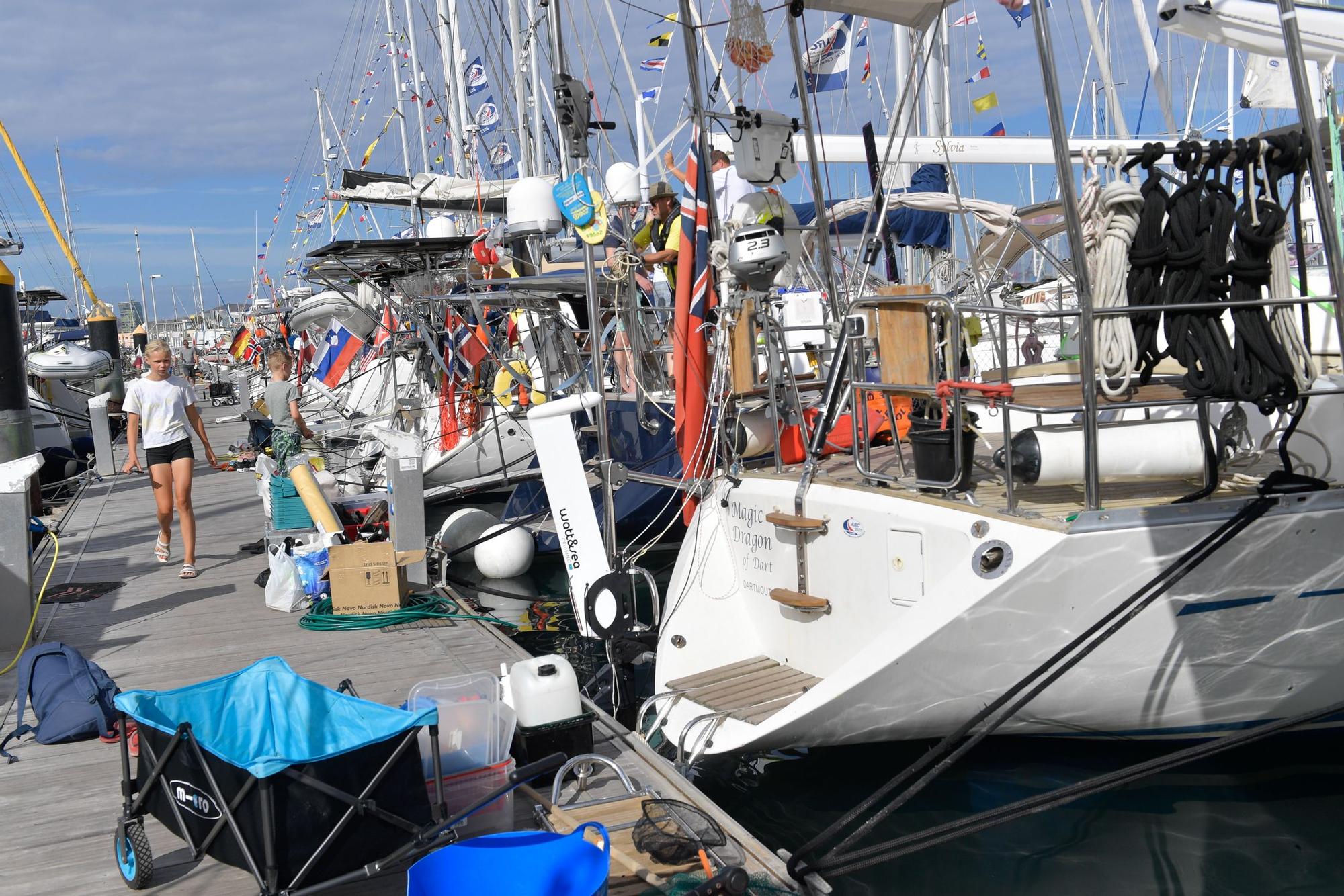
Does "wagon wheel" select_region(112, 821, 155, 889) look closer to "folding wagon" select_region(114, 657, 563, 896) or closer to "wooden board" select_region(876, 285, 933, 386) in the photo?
"folding wagon" select_region(114, 657, 563, 896)

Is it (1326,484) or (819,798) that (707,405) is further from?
(1326,484)

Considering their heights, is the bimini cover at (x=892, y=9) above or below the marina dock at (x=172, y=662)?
above

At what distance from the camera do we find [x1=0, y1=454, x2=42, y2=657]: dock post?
601 centimetres

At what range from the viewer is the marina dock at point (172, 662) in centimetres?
364

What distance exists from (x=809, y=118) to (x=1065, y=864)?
3972 millimetres

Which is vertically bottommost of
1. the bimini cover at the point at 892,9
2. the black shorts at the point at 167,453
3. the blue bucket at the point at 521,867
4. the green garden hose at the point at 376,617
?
the green garden hose at the point at 376,617

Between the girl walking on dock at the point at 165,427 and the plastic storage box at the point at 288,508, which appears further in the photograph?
the plastic storage box at the point at 288,508

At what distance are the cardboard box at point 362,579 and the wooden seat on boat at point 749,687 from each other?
8.11 ft

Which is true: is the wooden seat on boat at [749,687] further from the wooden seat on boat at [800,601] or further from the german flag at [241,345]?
the german flag at [241,345]

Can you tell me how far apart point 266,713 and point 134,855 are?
57cm

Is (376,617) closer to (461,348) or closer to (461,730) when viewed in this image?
(461,730)

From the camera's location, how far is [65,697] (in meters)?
4.82

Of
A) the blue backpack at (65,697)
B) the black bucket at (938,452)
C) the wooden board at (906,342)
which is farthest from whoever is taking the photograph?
the blue backpack at (65,697)

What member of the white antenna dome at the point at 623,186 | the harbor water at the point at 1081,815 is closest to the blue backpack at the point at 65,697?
the harbor water at the point at 1081,815
